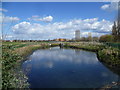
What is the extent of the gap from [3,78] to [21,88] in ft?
3.26

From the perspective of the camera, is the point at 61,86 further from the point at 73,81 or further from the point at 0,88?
the point at 0,88

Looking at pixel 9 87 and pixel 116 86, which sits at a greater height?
pixel 9 87

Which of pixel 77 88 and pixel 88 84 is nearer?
pixel 77 88

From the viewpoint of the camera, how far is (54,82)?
8375 millimetres

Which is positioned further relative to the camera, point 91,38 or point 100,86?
point 91,38

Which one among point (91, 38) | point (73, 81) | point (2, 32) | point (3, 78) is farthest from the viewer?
point (91, 38)

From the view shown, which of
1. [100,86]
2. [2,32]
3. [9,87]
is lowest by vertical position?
[100,86]

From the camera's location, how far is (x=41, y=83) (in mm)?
8164

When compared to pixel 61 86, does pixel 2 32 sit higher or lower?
higher

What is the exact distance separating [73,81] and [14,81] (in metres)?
3.90

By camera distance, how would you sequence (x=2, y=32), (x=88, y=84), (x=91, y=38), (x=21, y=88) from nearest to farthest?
(x=2, y=32) → (x=21, y=88) → (x=88, y=84) → (x=91, y=38)

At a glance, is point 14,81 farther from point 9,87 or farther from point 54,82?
point 54,82

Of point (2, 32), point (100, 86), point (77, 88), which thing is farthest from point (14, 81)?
point (100, 86)

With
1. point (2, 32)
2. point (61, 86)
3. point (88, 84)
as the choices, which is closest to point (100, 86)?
point (88, 84)
